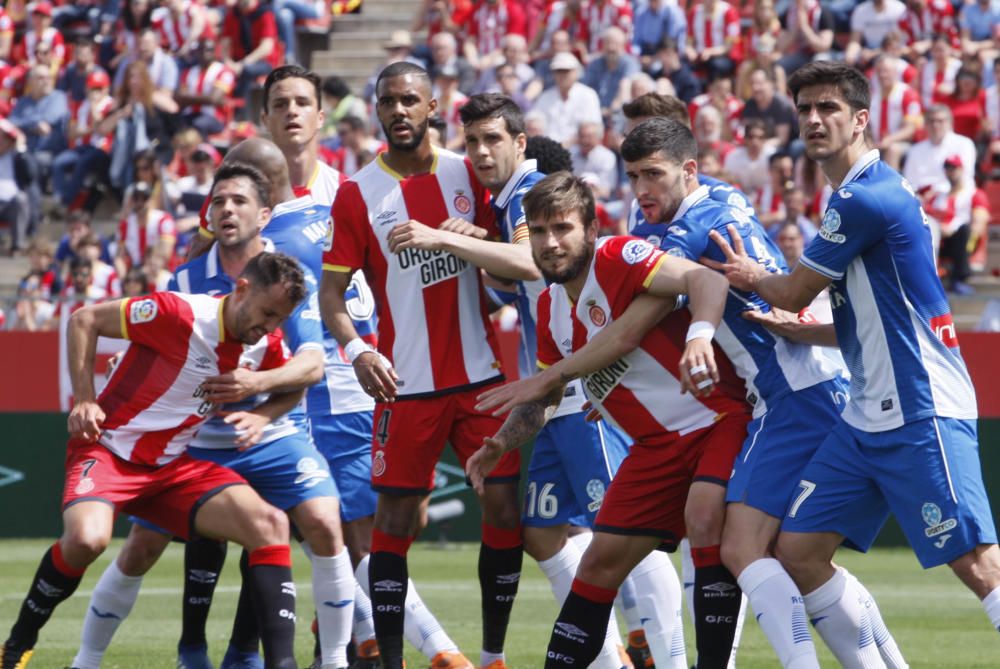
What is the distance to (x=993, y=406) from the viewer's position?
13211 millimetres

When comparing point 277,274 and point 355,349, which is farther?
point 355,349

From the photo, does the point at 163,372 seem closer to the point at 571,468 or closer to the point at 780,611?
the point at 571,468

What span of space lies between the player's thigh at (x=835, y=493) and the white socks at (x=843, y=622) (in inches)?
8.4

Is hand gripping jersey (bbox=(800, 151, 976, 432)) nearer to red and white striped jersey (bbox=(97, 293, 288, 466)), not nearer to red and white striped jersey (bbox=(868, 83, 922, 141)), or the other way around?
red and white striped jersey (bbox=(97, 293, 288, 466))

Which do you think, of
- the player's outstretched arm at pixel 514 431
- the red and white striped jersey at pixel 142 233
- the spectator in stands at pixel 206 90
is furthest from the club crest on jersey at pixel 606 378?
the spectator in stands at pixel 206 90

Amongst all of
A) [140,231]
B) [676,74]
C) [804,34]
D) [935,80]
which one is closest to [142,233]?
[140,231]

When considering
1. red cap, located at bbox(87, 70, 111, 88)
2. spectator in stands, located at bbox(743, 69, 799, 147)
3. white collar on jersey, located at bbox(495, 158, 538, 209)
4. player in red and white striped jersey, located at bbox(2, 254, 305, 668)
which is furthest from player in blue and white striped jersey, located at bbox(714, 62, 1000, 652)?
red cap, located at bbox(87, 70, 111, 88)

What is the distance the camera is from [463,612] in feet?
33.4

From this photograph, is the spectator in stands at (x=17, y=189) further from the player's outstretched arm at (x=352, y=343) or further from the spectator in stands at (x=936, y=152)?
the player's outstretched arm at (x=352, y=343)

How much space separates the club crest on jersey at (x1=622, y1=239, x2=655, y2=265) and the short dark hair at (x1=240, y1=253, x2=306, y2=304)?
1476mm

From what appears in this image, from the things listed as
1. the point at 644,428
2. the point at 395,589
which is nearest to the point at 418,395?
the point at 395,589

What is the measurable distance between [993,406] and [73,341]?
28.6 feet

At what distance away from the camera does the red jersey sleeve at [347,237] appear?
7102mm

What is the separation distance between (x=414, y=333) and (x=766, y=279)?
1.85 m
